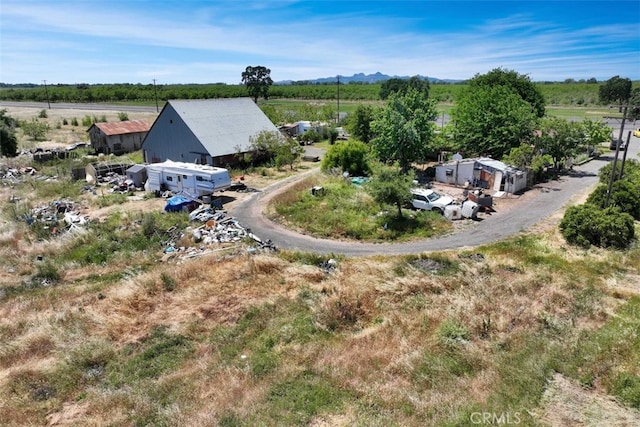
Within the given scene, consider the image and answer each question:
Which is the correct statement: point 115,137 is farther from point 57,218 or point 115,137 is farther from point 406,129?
point 406,129

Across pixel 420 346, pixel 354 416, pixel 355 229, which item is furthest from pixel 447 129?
pixel 354 416

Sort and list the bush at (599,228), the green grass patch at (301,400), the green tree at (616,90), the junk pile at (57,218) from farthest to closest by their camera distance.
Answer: the green tree at (616,90) < the junk pile at (57,218) < the bush at (599,228) < the green grass patch at (301,400)

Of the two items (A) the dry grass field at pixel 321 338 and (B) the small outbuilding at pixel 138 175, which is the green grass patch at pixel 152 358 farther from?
(B) the small outbuilding at pixel 138 175

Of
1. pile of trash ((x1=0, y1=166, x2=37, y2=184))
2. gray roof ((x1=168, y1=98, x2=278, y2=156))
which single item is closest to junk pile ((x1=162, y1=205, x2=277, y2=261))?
gray roof ((x1=168, y1=98, x2=278, y2=156))

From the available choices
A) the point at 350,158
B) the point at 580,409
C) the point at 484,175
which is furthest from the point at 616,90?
the point at 580,409

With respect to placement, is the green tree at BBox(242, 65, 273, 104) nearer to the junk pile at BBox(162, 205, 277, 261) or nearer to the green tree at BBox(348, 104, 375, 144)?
the green tree at BBox(348, 104, 375, 144)

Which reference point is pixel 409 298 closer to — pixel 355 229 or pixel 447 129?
pixel 355 229
